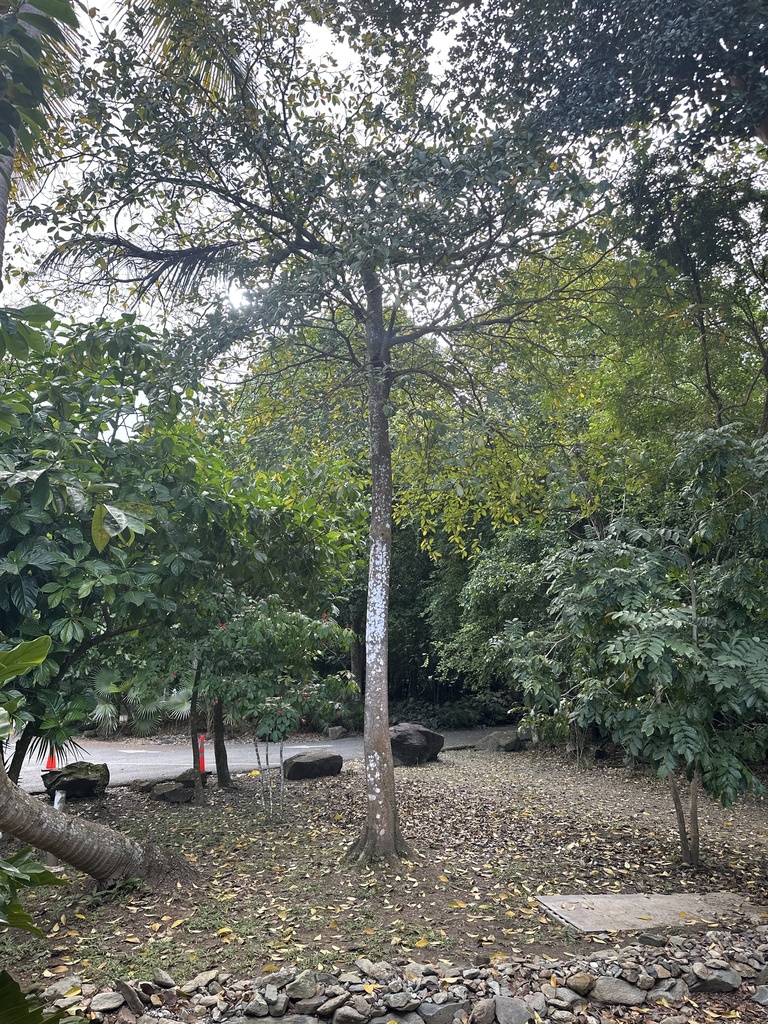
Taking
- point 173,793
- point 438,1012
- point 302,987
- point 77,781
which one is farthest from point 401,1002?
point 77,781

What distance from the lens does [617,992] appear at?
11.2 ft

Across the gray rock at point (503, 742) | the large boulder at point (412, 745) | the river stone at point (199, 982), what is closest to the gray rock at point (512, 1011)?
the river stone at point (199, 982)

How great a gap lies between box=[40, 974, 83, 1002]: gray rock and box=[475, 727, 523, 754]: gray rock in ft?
33.7

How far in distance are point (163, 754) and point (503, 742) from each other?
7.31 meters

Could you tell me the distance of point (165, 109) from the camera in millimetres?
5480

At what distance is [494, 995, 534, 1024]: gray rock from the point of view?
3.20 metres

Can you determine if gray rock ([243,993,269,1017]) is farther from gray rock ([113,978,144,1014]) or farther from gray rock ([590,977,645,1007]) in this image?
gray rock ([590,977,645,1007])

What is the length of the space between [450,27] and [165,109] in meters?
2.51

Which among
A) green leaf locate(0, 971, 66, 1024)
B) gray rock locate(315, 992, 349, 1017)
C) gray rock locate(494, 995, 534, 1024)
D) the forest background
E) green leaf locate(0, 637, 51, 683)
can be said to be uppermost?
the forest background

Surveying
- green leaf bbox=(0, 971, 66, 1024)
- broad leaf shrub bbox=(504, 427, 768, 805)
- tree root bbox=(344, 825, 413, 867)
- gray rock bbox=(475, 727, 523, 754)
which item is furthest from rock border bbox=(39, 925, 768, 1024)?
gray rock bbox=(475, 727, 523, 754)

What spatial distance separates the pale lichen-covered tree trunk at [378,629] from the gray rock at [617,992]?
205 cm

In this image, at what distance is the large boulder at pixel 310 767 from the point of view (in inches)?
378

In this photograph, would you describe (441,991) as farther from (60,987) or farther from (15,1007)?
(15,1007)

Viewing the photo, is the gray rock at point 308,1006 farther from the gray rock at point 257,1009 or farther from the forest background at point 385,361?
the forest background at point 385,361
